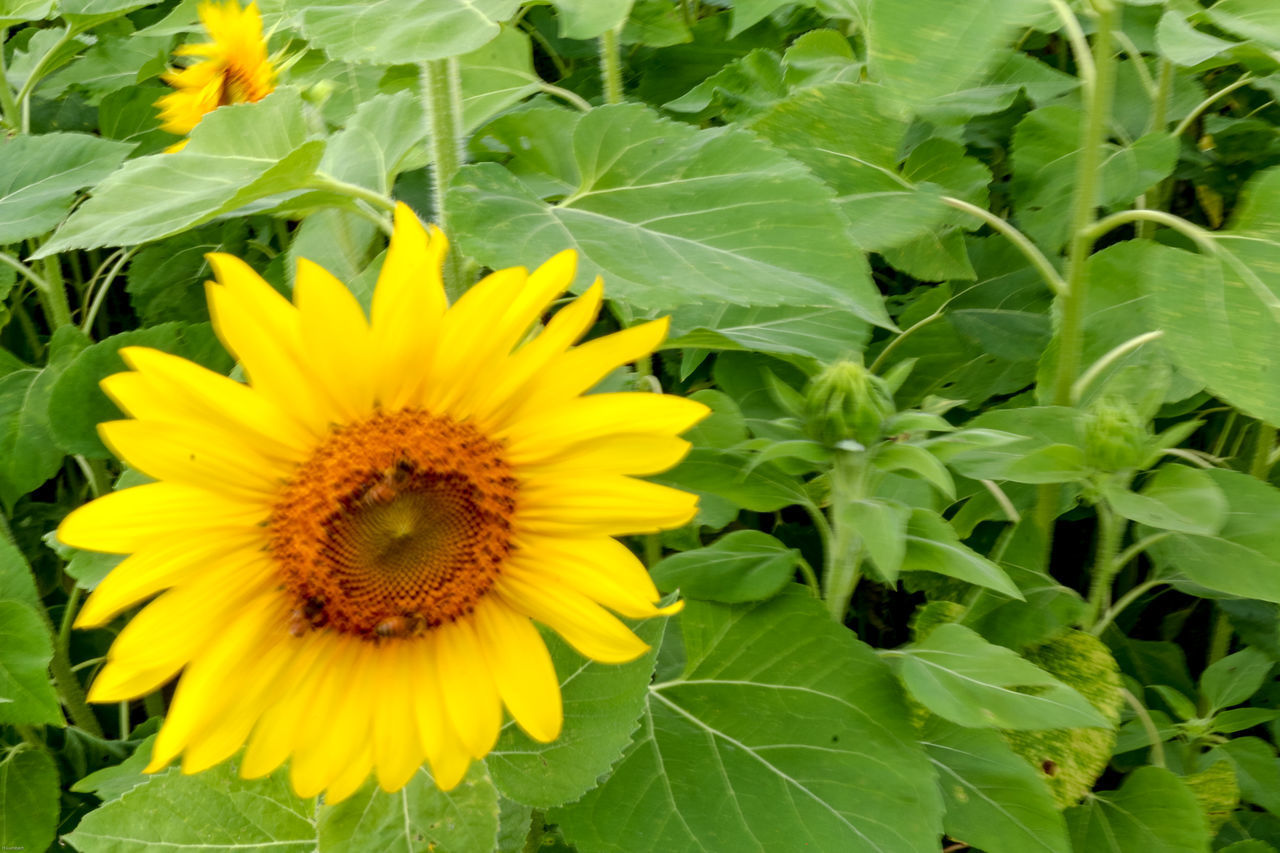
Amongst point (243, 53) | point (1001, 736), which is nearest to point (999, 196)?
point (1001, 736)

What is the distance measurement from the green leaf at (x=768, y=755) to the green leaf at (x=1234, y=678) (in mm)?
360

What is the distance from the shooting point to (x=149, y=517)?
1.67ft

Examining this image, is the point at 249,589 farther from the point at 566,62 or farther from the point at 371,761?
the point at 566,62

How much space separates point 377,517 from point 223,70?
0.57 m

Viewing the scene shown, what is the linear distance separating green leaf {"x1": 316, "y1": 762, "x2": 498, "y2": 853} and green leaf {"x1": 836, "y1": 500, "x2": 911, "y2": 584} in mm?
255

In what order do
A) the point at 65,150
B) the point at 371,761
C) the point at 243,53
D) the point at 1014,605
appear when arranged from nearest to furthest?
the point at 371,761 < the point at 1014,605 < the point at 243,53 < the point at 65,150

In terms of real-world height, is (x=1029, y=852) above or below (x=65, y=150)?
below

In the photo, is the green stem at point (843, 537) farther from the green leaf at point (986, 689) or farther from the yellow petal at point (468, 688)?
the yellow petal at point (468, 688)

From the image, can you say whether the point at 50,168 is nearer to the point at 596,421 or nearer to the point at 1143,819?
the point at 596,421

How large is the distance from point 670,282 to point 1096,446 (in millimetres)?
340

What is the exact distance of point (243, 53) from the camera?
3.08ft

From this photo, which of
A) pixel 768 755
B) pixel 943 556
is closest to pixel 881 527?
pixel 943 556

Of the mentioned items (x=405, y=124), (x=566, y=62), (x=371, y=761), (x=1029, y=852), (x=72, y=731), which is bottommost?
(x=72, y=731)

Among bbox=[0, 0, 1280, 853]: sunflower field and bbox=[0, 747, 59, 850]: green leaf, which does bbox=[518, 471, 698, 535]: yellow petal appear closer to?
bbox=[0, 0, 1280, 853]: sunflower field
